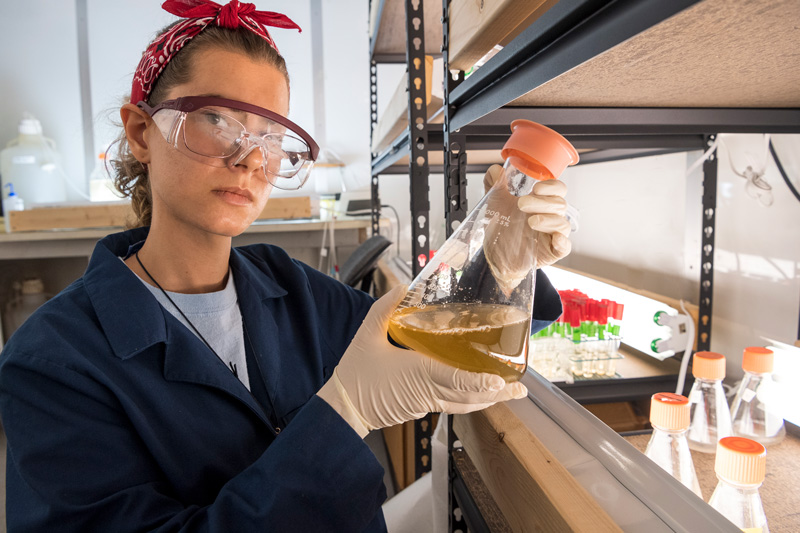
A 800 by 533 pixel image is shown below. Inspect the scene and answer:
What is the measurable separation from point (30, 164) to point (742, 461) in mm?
4020

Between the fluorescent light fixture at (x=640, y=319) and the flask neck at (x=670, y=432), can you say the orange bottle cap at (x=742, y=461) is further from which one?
the fluorescent light fixture at (x=640, y=319)

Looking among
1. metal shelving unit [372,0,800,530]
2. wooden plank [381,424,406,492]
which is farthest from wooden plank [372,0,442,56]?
wooden plank [381,424,406,492]

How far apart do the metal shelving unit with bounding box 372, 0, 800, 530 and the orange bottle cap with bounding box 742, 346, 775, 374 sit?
1.35 ft

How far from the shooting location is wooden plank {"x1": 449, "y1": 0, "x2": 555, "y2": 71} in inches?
25.4

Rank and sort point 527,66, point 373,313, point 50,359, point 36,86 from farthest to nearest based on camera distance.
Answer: point 36,86 → point 373,313 → point 50,359 → point 527,66

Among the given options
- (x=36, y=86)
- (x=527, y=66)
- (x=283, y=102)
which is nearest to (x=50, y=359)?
(x=283, y=102)

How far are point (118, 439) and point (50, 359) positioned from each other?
0.51 feet

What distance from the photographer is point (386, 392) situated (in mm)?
734

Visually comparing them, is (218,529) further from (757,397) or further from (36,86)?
(36,86)

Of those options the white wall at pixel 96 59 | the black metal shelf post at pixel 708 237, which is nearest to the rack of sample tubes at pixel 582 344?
the black metal shelf post at pixel 708 237

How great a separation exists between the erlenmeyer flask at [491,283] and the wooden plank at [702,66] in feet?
0.31

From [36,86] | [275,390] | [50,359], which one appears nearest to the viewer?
[50,359]

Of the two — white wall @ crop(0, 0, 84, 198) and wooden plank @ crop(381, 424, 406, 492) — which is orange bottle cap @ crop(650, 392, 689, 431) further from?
white wall @ crop(0, 0, 84, 198)

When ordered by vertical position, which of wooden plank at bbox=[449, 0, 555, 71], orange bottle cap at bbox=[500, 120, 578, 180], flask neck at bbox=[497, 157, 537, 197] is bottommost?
flask neck at bbox=[497, 157, 537, 197]
